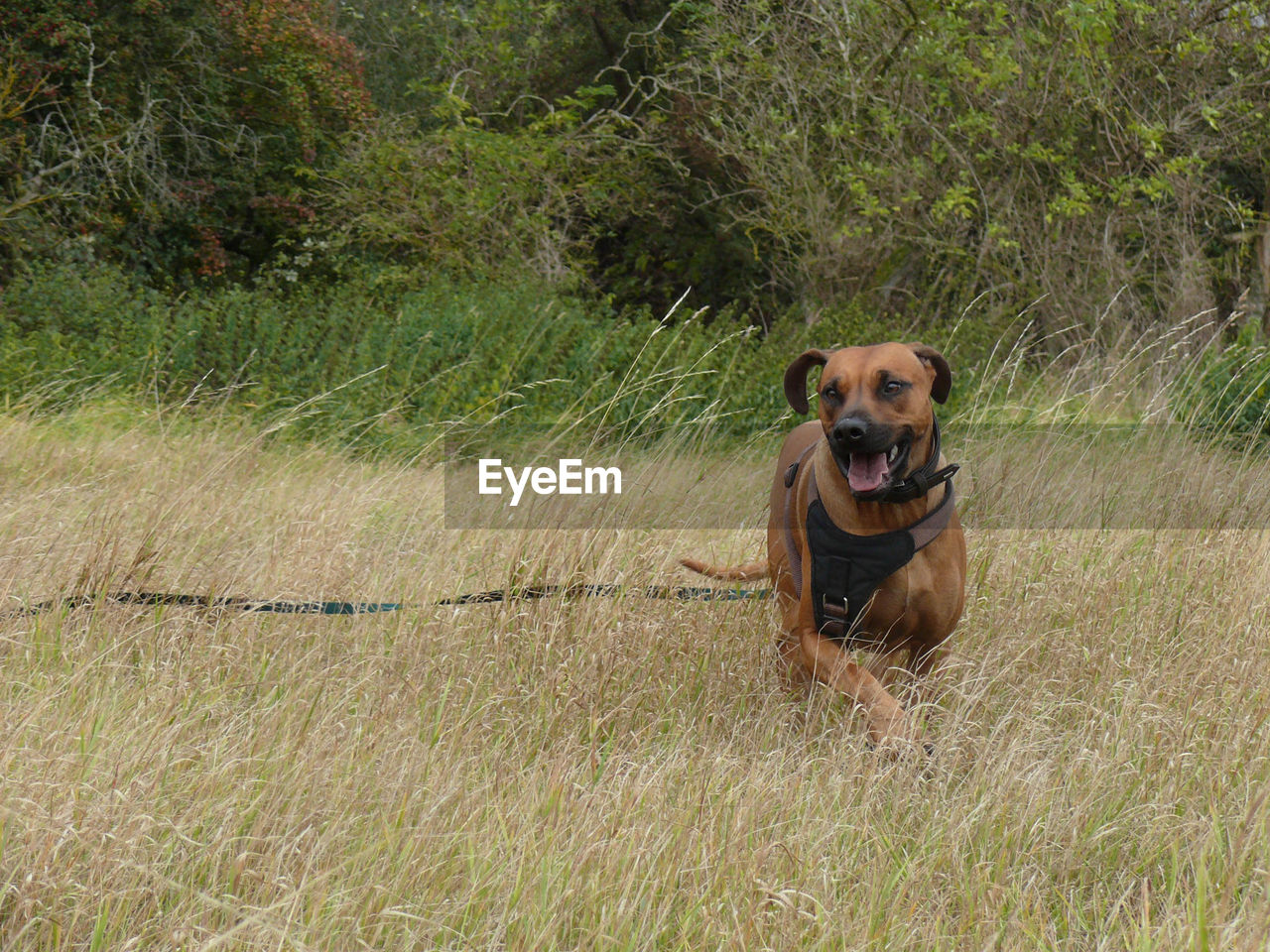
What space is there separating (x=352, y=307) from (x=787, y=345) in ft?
11.8

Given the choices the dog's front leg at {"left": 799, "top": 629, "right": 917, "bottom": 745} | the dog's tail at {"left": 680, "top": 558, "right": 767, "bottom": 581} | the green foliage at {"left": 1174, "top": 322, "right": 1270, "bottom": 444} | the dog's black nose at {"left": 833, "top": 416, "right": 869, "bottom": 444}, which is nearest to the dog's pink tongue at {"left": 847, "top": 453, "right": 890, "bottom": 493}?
the dog's black nose at {"left": 833, "top": 416, "right": 869, "bottom": 444}

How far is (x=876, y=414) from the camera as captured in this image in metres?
3.01

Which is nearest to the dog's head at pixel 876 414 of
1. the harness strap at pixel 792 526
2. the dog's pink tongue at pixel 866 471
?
the dog's pink tongue at pixel 866 471

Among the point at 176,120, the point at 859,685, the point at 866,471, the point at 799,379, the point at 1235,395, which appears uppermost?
the point at 799,379

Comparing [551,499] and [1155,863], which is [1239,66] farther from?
[1155,863]

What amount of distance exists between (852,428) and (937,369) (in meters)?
0.55

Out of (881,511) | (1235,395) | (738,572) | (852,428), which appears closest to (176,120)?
(1235,395)

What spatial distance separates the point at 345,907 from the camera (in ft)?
6.97

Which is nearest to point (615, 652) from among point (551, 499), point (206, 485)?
point (551, 499)

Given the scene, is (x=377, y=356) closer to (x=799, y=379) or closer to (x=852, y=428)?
(x=799, y=379)

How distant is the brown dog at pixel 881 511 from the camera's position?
9.95 ft

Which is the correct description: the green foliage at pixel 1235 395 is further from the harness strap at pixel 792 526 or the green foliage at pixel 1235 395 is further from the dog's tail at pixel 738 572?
the harness strap at pixel 792 526

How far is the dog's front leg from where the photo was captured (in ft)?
9.61

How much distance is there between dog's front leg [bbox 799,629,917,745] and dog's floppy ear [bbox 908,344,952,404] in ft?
2.40
